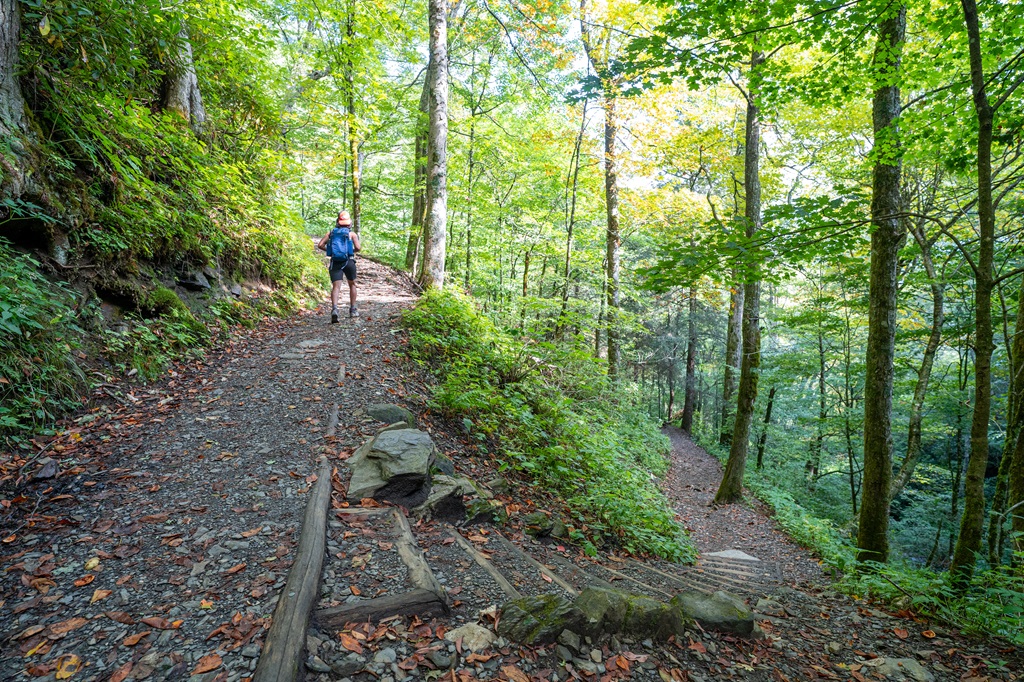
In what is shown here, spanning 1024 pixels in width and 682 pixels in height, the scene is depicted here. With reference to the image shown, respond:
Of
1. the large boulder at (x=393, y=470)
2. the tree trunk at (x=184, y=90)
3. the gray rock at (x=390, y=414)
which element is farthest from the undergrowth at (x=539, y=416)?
the tree trunk at (x=184, y=90)

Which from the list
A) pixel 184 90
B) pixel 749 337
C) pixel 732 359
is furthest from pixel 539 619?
pixel 732 359

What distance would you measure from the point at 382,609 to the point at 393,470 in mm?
1502

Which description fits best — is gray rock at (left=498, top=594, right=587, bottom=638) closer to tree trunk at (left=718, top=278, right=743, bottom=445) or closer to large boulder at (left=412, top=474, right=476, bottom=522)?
large boulder at (left=412, top=474, right=476, bottom=522)

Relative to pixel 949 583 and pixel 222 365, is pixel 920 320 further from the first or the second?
pixel 222 365

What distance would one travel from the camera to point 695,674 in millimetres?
2916

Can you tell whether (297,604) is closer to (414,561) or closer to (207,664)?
(207,664)

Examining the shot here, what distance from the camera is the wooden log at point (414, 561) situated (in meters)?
2.88

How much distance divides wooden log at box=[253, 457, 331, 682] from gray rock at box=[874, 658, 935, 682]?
4.13 metres

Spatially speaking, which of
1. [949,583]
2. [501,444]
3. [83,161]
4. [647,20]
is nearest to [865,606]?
[949,583]

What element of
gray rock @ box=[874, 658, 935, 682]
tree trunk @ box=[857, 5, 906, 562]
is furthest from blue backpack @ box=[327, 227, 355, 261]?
gray rock @ box=[874, 658, 935, 682]

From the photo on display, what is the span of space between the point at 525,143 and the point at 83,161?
11.8 meters

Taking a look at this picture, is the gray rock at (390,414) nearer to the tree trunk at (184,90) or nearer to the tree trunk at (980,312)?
the tree trunk at (980,312)

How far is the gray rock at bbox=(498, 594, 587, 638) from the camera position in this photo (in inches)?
107

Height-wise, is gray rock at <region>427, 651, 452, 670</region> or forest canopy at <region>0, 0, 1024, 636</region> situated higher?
forest canopy at <region>0, 0, 1024, 636</region>
